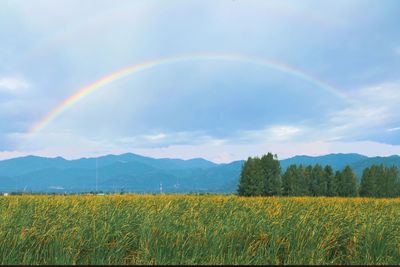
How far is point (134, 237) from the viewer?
14.4 meters

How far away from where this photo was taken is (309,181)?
75125mm

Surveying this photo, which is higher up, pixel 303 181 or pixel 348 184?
pixel 303 181

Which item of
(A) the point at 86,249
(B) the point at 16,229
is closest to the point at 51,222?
(B) the point at 16,229

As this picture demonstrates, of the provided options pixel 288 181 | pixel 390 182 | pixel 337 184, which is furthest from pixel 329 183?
pixel 390 182

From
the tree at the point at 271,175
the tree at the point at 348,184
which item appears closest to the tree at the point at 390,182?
the tree at the point at 348,184

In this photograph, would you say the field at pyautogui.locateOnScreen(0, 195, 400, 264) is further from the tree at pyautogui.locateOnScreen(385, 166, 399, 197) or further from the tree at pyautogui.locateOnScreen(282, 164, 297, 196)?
the tree at pyautogui.locateOnScreen(385, 166, 399, 197)

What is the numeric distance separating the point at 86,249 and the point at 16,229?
2877 millimetres

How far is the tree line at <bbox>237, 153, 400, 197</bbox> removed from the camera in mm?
69562

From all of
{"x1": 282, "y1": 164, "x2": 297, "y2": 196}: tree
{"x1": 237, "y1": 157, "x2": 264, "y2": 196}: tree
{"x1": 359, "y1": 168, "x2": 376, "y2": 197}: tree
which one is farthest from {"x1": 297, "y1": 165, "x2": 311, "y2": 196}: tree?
{"x1": 359, "y1": 168, "x2": 376, "y2": 197}: tree

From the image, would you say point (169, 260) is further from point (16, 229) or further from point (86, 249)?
point (16, 229)

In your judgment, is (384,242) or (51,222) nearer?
(384,242)

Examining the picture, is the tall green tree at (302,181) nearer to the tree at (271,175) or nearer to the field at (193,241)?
the tree at (271,175)

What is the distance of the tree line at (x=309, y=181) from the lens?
69.6 m

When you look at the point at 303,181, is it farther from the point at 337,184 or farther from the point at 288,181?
the point at 337,184
